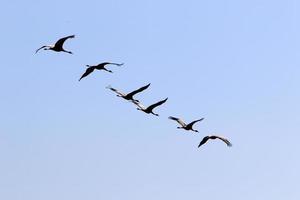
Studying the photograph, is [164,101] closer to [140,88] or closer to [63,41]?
[140,88]

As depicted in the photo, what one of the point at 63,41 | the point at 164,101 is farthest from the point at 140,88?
the point at 63,41

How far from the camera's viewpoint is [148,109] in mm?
69938

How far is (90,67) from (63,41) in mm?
3359

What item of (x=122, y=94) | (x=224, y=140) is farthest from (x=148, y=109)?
(x=224, y=140)

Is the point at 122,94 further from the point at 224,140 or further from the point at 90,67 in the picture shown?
the point at 224,140

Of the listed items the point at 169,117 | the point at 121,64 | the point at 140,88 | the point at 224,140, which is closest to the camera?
the point at 121,64

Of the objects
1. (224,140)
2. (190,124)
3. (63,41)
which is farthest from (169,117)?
(63,41)

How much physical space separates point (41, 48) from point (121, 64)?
1030cm

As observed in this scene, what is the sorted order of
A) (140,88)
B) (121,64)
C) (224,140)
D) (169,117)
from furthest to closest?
1. (169,117)
2. (224,140)
3. (140,88)
4. (121,64)

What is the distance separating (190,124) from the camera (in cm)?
7250

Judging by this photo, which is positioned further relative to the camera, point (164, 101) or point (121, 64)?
point (164, 101)

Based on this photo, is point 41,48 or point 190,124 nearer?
point 41,48

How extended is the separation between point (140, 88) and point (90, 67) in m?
6.04

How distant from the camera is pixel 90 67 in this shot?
67.2 m
